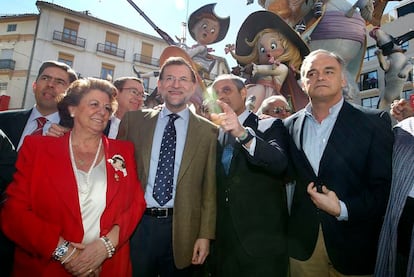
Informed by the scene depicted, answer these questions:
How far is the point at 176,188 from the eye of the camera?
235 centimetres

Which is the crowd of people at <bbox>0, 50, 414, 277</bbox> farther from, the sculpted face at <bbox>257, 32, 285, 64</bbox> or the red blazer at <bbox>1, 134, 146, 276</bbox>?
the sculpted face at <bbox>257, 32, 285, 64</bbox>

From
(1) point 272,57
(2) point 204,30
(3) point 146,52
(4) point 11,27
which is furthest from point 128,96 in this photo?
(4) point 11,27

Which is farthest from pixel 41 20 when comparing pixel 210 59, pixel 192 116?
pixel 192 116

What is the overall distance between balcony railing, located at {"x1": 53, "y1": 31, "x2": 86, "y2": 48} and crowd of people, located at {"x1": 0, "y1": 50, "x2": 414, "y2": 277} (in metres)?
27.4

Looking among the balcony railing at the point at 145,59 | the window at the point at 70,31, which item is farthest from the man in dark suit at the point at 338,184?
the window at the point at 70,31

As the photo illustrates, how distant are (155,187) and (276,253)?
1.09 m

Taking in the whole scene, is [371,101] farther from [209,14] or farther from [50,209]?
[50,209]

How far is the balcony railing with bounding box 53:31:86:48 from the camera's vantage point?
26297mm

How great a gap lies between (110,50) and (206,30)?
21250 millimetres

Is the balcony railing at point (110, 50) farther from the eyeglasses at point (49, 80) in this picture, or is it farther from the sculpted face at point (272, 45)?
the eyeglasses at point (49, 80)

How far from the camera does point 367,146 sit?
6.71 ft

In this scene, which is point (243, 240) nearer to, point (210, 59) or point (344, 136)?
point (344, 136)

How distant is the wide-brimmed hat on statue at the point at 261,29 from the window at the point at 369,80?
2201cm

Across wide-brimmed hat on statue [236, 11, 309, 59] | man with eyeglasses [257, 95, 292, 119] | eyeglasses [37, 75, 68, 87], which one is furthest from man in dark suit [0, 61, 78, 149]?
wide-brimmed hat on statue [236, 11, 309, 59]
